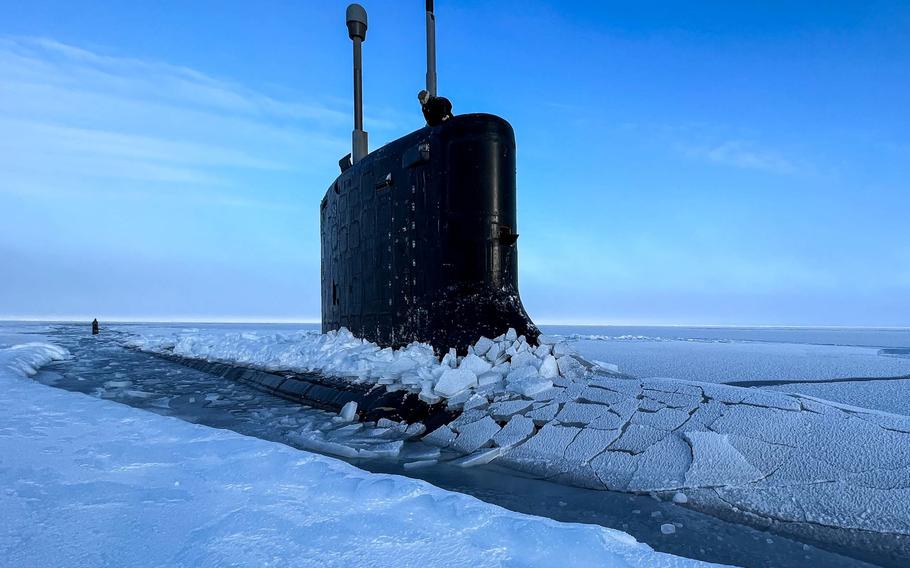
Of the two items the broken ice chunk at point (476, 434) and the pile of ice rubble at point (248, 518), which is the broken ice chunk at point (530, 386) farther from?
the pile of ice rubble at point (248, 518)

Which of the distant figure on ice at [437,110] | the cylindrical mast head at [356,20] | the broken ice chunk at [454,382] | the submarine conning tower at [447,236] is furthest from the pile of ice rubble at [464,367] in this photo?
the cylindrical mast head at [356,20]

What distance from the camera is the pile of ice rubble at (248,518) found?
1639mm

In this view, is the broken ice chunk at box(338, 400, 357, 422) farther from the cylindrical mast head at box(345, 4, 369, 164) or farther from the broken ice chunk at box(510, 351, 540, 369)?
the cylindrical mast head at box(345, 4, 369, 164)

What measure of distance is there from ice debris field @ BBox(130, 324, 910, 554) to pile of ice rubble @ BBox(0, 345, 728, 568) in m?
0.96

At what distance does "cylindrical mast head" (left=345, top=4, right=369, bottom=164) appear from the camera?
8148 millimetres

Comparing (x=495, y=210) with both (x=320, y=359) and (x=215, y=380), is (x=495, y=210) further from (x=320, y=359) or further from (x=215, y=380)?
(x=215, y=380)

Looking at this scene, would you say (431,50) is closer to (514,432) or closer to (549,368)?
(549,368)

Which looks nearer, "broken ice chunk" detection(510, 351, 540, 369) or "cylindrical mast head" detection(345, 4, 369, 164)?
"broken ice chunk" detection(510, 351, 540, 369)

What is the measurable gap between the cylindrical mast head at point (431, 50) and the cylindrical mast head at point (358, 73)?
7.38 ft

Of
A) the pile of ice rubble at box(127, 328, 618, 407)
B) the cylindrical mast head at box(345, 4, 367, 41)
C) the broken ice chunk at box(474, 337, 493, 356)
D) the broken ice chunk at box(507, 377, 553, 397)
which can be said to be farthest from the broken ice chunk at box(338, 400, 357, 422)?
the cylindrical mast head at box(345, 4, 367, 41)

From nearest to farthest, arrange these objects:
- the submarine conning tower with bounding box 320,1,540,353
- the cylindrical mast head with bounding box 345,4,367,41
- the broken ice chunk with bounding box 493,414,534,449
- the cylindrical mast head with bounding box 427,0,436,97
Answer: the broken ice chunk with bounding box 493,414,534,449
the submarine conning tower with bounding box 320,1,540,353
the cylindrical mast head with bounding box 427,0,436,97
the cylindrical mast head with bounding box 345,4,367,41

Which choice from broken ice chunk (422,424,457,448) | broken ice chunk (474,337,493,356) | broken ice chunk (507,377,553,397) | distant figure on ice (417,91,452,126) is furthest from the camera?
distant figure on ice (417,91,452,126)

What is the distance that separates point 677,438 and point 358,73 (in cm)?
790

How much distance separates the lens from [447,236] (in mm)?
5094
